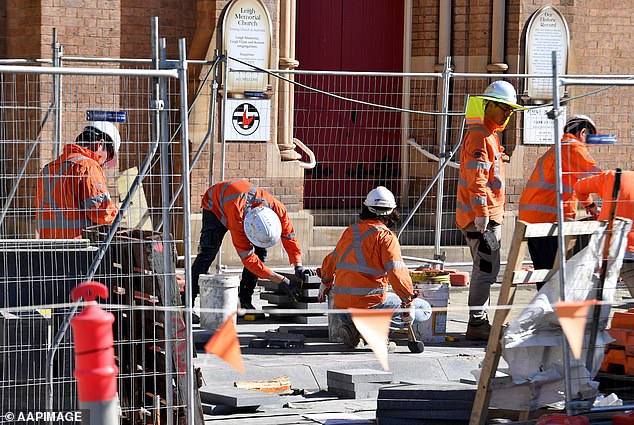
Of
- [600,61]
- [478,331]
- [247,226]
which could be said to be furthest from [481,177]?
[600,61]

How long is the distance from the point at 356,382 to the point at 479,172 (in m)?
2.38

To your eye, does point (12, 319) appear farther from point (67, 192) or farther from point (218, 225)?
point (218, 225)

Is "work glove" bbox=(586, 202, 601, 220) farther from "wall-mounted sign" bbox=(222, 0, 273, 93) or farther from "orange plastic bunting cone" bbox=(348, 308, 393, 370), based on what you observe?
"wall-mounted sign" bbox=(222, 0, 273, 93)

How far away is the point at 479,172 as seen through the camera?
10.4m

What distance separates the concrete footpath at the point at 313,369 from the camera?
8367 millimetres

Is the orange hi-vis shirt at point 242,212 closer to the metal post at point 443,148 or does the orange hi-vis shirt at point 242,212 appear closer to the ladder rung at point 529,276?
the metal post at point 443,148

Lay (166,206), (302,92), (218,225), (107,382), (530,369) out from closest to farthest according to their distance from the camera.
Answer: (107,382) → (166,206) → (530,369) → (218,225) → (302,92)

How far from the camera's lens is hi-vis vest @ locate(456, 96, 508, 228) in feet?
34.0

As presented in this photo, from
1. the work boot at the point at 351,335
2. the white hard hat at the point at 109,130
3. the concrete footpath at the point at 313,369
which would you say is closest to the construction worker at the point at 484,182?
the concrete footpath at the point at 313,369

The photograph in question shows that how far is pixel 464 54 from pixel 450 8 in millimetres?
626

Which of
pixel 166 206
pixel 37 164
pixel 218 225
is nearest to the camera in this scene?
pixel 166 206

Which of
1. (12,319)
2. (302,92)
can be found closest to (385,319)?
(12,319)

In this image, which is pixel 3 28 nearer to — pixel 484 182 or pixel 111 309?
pixel 484 182

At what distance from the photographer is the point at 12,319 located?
24.8ft
